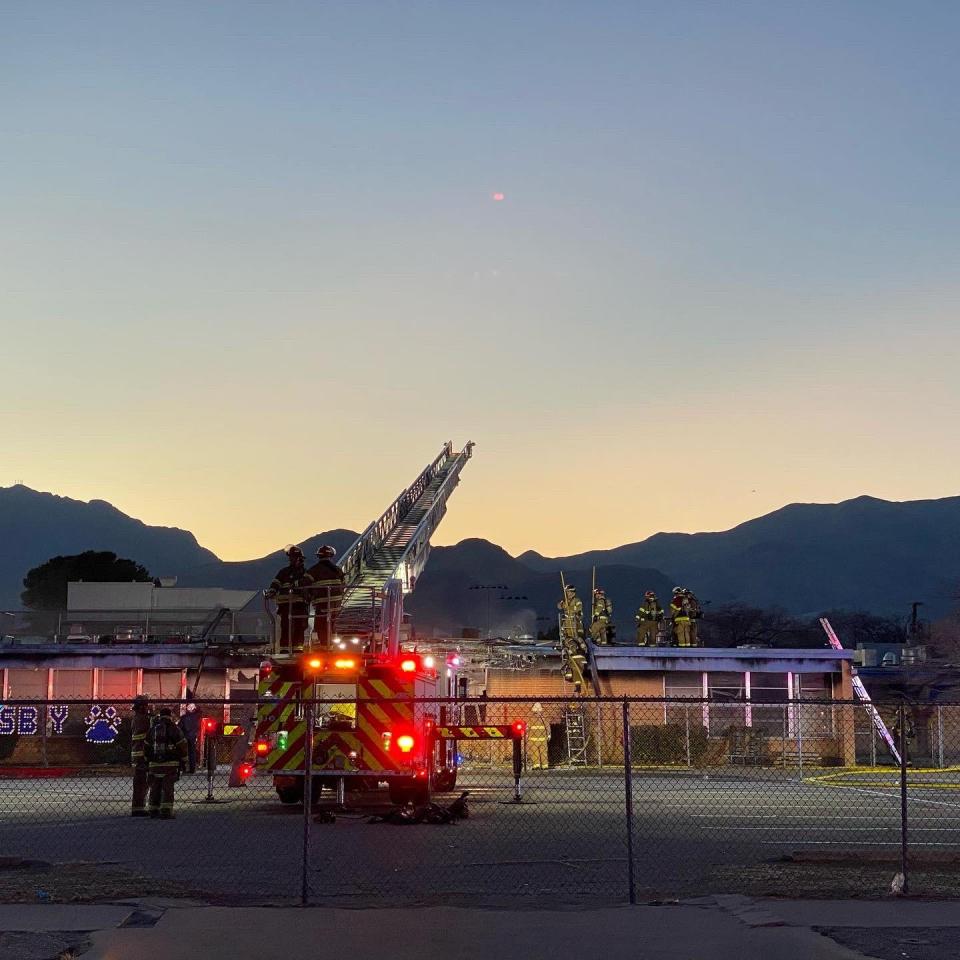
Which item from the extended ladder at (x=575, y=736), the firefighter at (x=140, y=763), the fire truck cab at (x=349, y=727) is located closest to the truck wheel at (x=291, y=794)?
the fire truck cab at (x=349, y=727)

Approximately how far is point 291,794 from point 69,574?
351ft

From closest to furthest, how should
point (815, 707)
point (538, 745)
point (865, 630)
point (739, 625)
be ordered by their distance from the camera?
1. point (538, 745)
2. point (815, 707)
3. point (739, 625)
4. point (865, 630)

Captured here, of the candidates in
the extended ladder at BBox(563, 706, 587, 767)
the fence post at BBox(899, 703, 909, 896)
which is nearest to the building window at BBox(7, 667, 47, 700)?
the extended ladder at BBox(563, 706, 587, 767)

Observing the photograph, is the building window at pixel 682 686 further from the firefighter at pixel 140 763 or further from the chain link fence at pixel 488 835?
the firefighter at pixel 140 763

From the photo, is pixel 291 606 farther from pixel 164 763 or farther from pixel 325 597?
pixel 164 763

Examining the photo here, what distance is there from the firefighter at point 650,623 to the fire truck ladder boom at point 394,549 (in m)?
6.54

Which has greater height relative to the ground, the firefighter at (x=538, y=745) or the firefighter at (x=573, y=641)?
the firefighter at (x=573, y=641)

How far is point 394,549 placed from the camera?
33656 millimetres

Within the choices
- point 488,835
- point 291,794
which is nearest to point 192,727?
point 291,794

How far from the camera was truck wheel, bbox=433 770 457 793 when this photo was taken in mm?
22219

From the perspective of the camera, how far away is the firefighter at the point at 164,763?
62.0 ft

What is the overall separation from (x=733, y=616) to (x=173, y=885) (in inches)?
5389

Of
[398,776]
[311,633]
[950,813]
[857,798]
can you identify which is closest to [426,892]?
[398,776]

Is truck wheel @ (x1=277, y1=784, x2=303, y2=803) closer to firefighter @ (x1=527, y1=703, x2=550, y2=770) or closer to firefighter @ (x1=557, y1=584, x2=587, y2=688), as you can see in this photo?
firefighter @ (x1=527, y1=703, x2=550, y2=770)
